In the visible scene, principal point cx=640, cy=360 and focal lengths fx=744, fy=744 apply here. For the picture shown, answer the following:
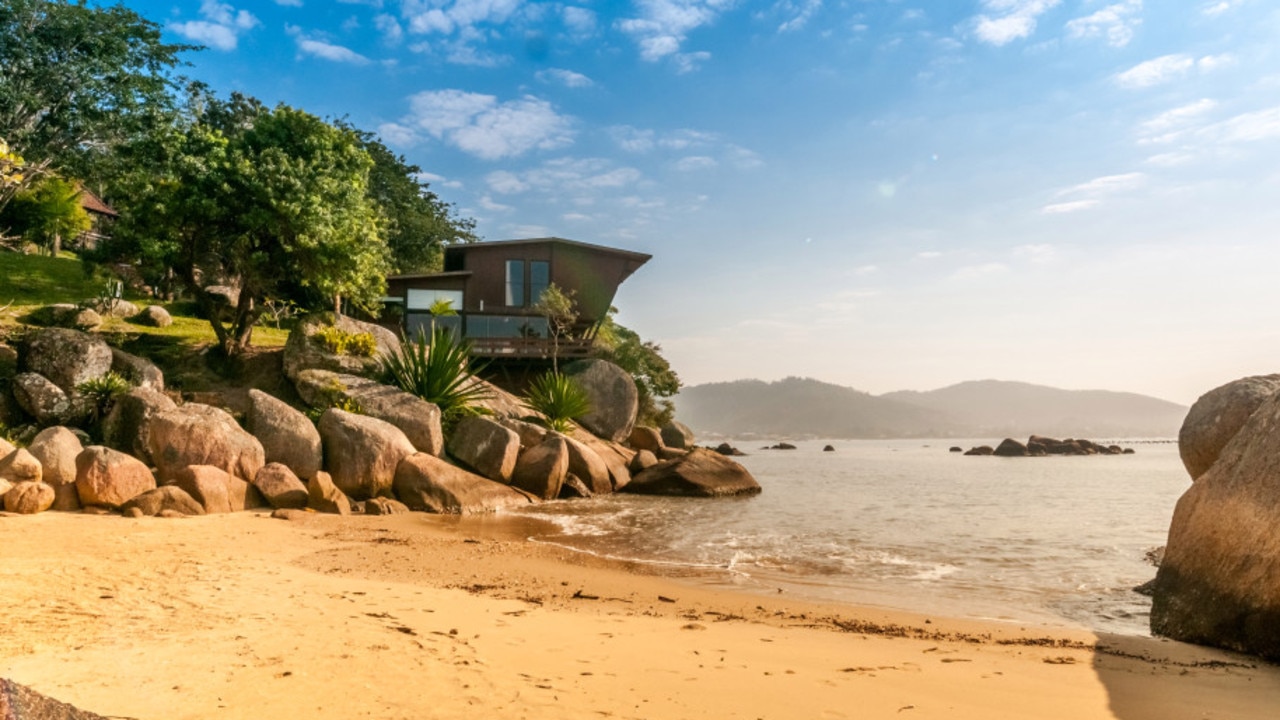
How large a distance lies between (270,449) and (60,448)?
10.9 feet

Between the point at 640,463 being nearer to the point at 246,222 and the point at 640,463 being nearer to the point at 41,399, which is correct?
the point at 246,222

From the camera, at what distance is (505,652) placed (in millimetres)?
5176

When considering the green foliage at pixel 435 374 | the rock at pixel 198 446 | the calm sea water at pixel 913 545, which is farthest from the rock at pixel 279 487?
the green foliage at pixel 435 374

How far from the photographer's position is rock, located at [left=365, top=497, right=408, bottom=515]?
13391mm

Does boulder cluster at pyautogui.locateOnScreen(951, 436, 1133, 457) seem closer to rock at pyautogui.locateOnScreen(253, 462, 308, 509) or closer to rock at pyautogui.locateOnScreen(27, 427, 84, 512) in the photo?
rock at pyautogui.locateOnScreen(253, 462, 308, 509)

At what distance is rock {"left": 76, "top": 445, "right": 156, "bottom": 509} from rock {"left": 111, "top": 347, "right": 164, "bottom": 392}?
6261 millimetres

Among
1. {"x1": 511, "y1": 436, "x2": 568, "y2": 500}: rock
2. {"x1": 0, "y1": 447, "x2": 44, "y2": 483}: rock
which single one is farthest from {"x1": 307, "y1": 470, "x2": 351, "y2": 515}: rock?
{"x1": 511, "y1": 436, "x2": 568, "y2": 500}: rock

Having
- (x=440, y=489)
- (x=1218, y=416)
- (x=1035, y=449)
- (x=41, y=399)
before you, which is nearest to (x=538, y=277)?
→ (x=440, y=489)

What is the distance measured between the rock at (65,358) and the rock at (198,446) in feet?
15.3

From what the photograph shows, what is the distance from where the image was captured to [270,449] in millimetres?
14195

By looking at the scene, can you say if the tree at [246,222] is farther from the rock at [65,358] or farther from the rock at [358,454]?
the rock at [358,454]

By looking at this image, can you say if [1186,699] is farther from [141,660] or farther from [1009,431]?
[1009,431]

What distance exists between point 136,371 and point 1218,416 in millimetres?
20618

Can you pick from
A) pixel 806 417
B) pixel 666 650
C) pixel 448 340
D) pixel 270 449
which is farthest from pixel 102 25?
pixel 806 417
